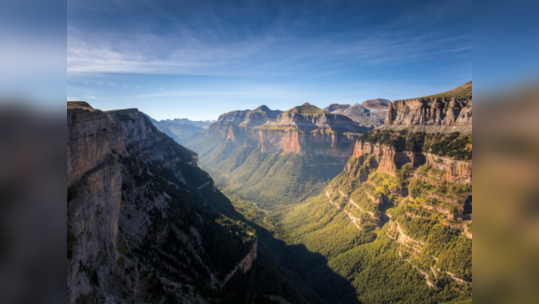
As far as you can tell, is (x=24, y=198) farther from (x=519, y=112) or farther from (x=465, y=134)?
(x=465, y=134)

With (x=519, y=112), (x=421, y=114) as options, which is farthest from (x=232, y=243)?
(x=421, y=114)

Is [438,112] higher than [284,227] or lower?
higher

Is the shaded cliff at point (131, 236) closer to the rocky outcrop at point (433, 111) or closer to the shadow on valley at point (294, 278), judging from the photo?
the shadow on valley at point (294, 278)

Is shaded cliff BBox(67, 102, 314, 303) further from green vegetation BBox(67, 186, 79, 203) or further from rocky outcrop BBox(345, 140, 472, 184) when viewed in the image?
rocky outcrop BBox(345, 140, 472, 184)

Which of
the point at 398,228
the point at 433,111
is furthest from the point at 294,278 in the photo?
the point at 433,111

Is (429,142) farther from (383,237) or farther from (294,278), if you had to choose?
(294,278)

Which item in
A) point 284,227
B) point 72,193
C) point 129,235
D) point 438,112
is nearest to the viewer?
point 72,193

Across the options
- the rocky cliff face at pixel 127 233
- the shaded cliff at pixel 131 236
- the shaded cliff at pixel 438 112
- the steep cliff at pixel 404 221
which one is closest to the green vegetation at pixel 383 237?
the steep cliff at pixel 404 221
